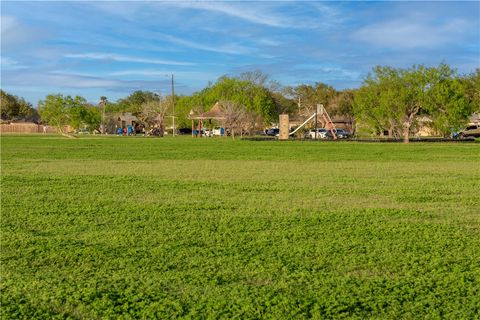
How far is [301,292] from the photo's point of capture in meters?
4.36

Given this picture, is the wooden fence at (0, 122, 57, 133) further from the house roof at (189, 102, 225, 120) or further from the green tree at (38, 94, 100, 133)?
the house roof at (189, 102, 225, 120)

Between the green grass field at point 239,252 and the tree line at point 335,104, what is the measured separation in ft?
118

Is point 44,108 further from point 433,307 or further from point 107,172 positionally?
point 433,307

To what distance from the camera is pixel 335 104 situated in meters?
90.8

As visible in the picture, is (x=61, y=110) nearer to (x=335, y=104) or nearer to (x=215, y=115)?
(x=215, y=115)

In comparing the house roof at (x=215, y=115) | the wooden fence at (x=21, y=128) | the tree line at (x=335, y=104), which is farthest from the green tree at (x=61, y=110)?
the wooden fence at (x=21, y=128)

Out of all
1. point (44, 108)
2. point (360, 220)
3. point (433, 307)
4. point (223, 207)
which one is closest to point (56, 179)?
point (223, 207)

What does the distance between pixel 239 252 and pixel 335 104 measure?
8718 centimetres

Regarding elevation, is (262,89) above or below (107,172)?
above

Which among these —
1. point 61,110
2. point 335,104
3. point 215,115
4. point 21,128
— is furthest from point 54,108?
point 335,104

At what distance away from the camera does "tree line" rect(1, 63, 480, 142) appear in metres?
45.1

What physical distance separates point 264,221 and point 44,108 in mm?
60621

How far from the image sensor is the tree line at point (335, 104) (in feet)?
148

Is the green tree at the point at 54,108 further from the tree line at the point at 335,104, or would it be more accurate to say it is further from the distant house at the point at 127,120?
the distant house at the point at 127,120
